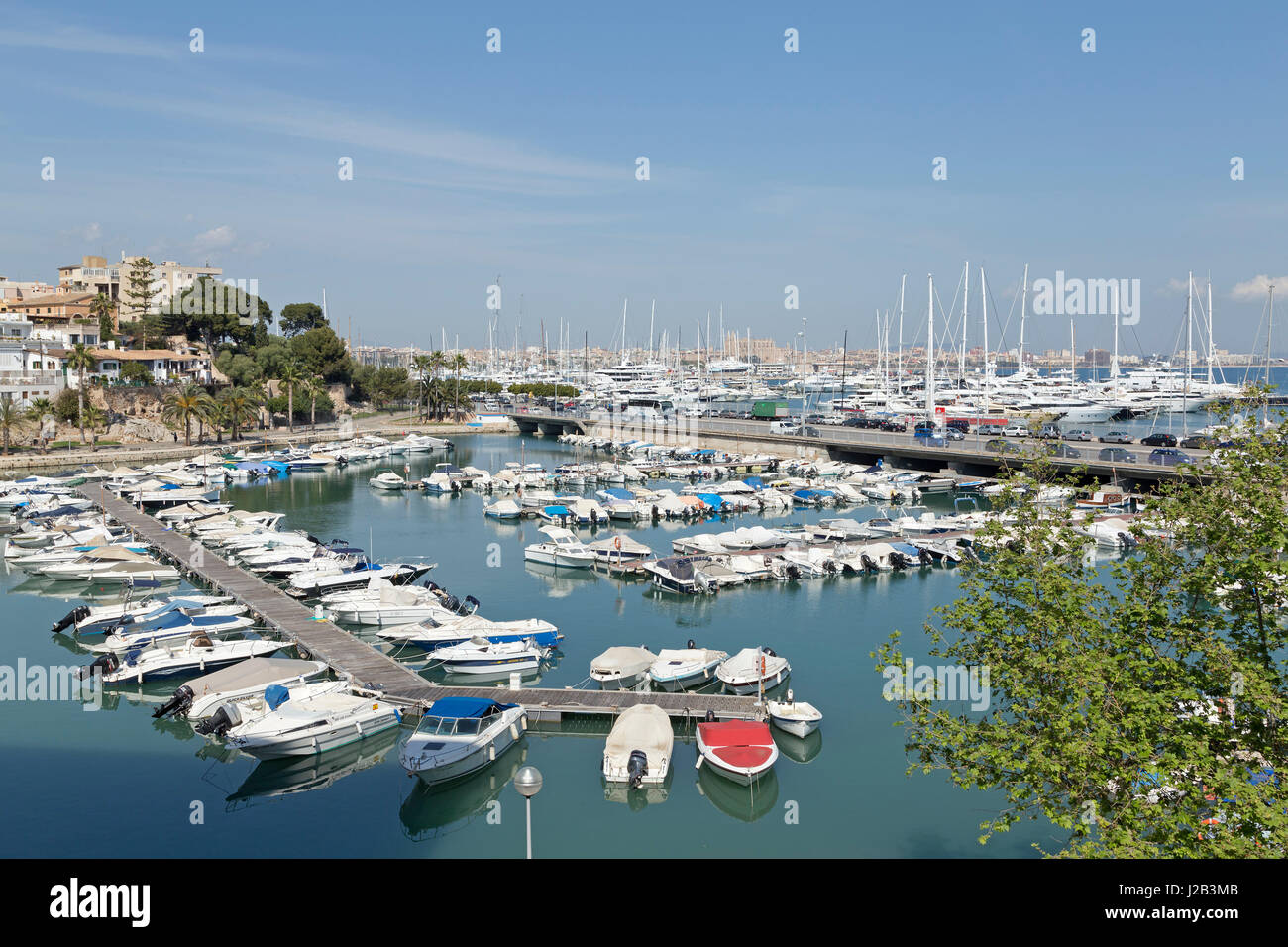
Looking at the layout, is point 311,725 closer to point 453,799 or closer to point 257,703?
point 257,703

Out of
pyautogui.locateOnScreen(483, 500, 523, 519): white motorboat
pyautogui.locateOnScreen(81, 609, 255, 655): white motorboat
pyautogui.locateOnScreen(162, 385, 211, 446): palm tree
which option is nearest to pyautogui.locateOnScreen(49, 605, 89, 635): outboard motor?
pyautogui.locateOnScreen(81, 609, 255, 655): white motorboat

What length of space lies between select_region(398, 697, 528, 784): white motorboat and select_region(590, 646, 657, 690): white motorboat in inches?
152

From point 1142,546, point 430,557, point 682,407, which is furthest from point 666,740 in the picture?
point 682,407

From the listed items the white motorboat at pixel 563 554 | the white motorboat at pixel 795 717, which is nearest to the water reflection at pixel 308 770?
the white motorboat at pixel 795 717

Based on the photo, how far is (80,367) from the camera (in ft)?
273

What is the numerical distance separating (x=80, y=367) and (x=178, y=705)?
7023 cm

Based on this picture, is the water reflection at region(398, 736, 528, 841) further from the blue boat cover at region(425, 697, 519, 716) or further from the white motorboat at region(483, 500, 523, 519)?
the white motorboat at region(483, 500, 523, 519)

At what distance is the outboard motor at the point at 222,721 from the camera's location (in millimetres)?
24031

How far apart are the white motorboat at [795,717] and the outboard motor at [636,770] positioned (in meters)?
4.55

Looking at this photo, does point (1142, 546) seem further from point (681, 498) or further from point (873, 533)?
point (681, 498)

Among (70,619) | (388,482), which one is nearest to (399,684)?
(70,619)
